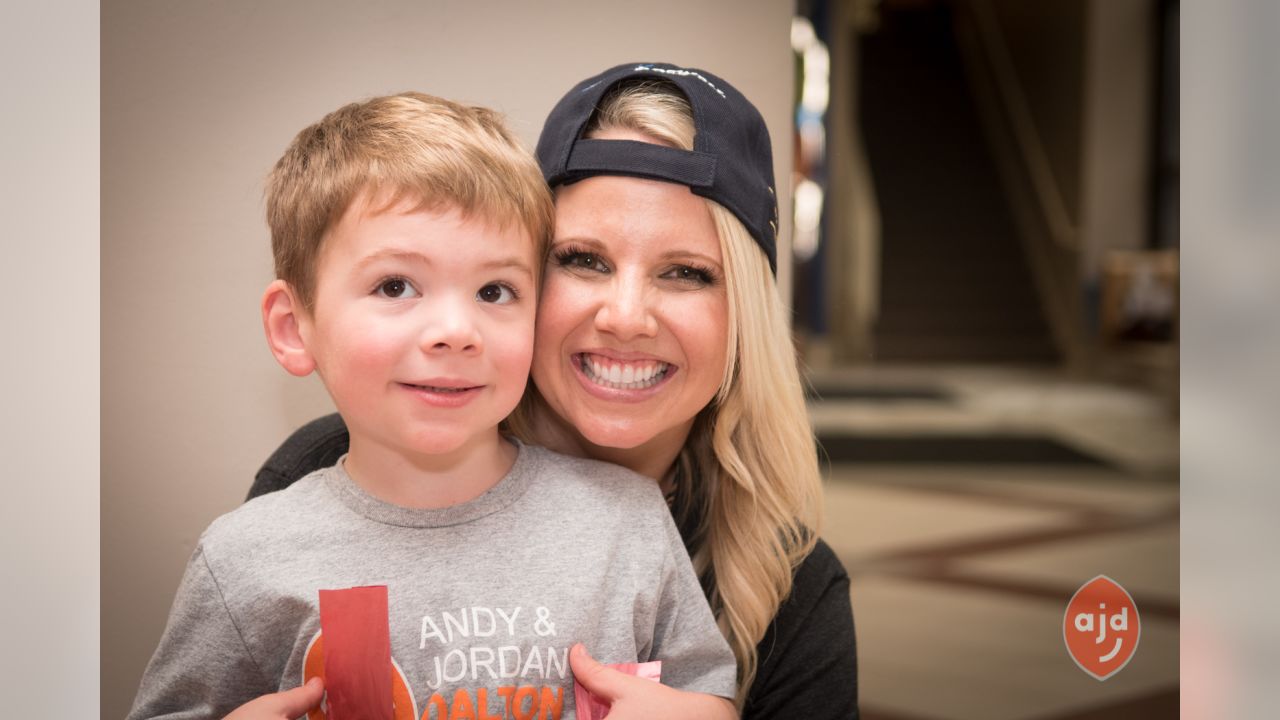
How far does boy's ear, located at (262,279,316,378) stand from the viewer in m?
0.88

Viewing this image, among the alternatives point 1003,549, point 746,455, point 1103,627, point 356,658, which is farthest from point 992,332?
point 356,658

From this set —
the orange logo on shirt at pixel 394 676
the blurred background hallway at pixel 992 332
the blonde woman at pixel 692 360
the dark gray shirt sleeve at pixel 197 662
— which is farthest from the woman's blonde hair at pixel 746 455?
the dark gray shirt sleeve at pixel 197 662

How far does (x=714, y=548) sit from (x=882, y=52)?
11.9m

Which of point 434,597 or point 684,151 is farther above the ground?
point 684,151

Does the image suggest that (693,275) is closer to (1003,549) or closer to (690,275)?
(690,275)

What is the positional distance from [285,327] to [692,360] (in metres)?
0.35

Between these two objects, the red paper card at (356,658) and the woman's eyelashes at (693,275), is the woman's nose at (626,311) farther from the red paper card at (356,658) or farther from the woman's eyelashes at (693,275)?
the red paper card at (356,658)

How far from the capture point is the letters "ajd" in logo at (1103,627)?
1.23 m

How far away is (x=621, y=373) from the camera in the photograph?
101 centimetres

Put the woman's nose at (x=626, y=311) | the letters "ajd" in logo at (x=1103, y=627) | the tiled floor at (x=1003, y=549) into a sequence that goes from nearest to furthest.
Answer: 1. the woman's nose at (x=626, y=311)
2. the letters "ajd" in logo at (x=1103, y=627)
3. the tiled floor at (x=1003, y=549)

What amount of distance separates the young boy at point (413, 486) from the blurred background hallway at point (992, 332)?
0.43m

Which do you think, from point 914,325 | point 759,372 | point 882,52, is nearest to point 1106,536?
point 759,372
